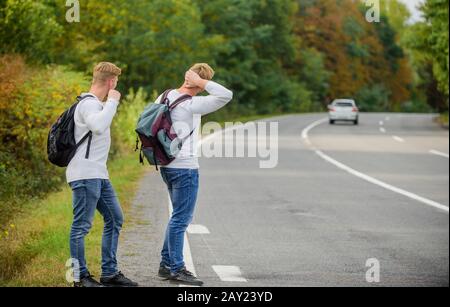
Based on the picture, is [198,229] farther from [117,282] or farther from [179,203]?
[117,282]

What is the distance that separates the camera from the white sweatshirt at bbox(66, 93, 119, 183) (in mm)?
7059

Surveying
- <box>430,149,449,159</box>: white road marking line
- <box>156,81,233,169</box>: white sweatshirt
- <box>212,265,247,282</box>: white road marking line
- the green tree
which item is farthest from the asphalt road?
the green tree

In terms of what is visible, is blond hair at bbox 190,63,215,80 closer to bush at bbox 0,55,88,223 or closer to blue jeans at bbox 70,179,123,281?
blue jeans at bbox 70,179,123,281

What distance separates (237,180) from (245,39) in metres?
43.0

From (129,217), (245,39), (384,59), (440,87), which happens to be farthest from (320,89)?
(129,217)

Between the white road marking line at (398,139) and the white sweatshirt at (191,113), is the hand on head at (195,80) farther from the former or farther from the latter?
the white road marking line at (398,139)

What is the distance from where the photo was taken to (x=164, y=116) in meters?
7.57

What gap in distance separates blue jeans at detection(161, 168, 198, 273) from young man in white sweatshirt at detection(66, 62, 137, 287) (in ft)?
1.67

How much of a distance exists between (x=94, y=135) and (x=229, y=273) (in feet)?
7.32

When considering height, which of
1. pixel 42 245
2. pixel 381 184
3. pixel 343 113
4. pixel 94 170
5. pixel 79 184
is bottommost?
pixel 343 113

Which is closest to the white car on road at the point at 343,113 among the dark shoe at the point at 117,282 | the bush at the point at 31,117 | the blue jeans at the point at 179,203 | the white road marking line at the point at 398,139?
the white road marking line at the point at 398,139

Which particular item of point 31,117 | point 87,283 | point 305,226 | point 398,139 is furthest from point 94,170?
point 398,139

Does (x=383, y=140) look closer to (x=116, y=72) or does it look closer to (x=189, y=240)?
Result: (x=189, y=240)

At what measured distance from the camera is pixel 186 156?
7.74 metres
